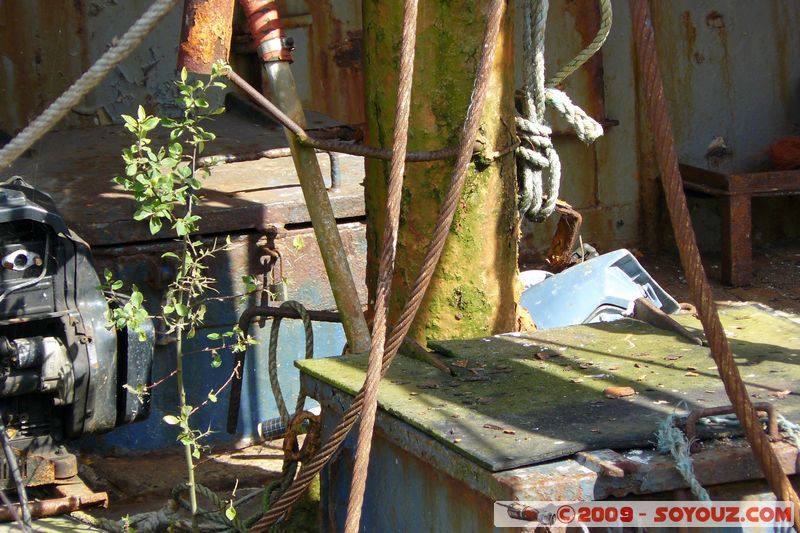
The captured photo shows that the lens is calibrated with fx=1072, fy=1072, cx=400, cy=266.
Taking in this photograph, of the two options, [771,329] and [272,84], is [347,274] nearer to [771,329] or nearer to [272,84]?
[272,84]

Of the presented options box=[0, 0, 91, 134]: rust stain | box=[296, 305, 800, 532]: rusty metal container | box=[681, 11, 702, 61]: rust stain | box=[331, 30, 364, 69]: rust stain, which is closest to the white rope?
box=[296, 305, 800, 532]: rusty metal container

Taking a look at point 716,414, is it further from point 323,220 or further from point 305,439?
point 323,220

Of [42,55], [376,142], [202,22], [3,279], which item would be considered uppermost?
[42,55]

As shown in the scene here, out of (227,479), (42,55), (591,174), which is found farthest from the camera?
(591,174)

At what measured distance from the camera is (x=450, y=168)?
125 inches

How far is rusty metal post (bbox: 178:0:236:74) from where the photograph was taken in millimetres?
2898

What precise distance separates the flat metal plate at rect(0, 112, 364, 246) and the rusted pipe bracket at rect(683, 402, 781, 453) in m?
2.27

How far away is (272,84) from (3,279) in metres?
0.96

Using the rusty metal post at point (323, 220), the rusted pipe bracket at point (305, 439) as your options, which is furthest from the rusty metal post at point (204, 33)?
the rusted pipe bracket at point (305, 439)

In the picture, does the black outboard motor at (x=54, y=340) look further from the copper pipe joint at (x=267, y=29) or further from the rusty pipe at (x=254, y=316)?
the copper pipe joint at (x=267, y=29)

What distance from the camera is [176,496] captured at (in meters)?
3.30

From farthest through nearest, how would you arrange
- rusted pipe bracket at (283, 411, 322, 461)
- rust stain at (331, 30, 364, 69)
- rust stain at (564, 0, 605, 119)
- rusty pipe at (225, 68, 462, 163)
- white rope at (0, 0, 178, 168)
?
rust stain at (564, 0, 605, 119) < rust stain at (331, 30, 364, 69) < rusty pipe at (225, 68, 462, 163) < rusted pipe bracket at (283, 411, 322, 461) < white rope at (0, 0, 178, 168)

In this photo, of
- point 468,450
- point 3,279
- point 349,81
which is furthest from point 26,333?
point 349,81

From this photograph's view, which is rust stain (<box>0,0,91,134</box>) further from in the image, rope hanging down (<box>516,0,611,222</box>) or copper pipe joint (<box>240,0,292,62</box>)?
rope hanging down (<box>516,0,611,222</box>)
